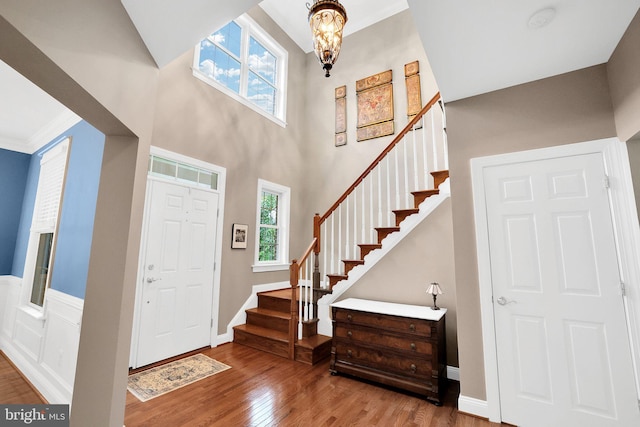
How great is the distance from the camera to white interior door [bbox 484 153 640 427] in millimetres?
2016

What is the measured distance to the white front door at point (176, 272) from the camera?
3344 mm

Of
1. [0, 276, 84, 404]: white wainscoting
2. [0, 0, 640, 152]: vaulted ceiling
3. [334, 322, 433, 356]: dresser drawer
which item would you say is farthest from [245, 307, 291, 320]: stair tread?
[0, 0, 640, 152]: vaulted ceiling

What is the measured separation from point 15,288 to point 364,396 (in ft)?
16.3

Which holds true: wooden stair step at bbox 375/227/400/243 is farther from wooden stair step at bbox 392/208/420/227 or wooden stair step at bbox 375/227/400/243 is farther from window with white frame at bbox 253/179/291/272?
window with white frame at bbox 253/179/291/272

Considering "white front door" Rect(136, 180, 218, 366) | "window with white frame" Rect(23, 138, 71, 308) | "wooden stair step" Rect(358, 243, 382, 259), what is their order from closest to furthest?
"window with white frame" Rect(23, 138, 71, 308)
"white front door" Rect(136, 180, 218, 366)
"wooden stair step" Rect(358, 243, 382, 259)

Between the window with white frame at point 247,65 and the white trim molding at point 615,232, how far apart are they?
3.92m

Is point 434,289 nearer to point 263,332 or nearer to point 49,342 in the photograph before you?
point 263,332

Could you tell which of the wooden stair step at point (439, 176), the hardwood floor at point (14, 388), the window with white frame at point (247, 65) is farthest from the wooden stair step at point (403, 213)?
the hardwood floor at point (14, 388)

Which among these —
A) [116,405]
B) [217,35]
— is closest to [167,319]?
[116,405]

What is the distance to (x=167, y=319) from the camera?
3482mm

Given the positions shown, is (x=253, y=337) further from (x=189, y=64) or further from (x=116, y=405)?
(x=189, y=64)

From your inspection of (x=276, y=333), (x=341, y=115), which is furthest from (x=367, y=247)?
(x=341, y=115)

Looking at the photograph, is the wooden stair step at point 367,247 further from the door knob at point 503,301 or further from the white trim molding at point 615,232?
the door knob at point 503,301

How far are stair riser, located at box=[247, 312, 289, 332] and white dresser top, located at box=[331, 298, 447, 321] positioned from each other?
3.77ft
